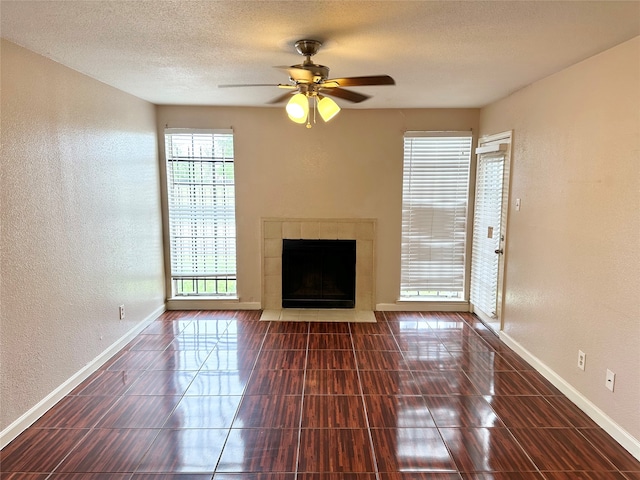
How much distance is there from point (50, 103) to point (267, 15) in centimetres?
175

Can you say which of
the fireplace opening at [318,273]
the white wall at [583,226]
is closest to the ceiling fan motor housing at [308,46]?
the white wall at [583,226]

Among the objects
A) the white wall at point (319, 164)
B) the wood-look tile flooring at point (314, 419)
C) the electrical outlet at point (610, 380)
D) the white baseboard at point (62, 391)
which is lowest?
the wood-look tile flooring at point (314, 419)

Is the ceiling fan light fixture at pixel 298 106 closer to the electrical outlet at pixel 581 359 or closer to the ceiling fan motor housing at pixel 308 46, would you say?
the ceiling fan motor housing at pixel 308 46

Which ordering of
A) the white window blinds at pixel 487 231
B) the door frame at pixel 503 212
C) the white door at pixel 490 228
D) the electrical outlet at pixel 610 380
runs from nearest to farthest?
the electrical outlet at pixel 610 380
the door frame at pixel 503 212
the white door at pixel 490 228
the white window blinds at pixel 487 231

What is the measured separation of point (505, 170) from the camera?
3.87 meters

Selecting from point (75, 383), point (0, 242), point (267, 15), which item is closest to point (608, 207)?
point (267, 15)

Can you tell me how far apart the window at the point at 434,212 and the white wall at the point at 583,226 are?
3.20 feet

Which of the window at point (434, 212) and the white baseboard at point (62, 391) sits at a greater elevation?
the window at point (434, 212)

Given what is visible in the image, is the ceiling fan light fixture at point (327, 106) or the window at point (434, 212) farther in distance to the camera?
the window at point (434, 212)

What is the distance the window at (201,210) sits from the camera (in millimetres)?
4641

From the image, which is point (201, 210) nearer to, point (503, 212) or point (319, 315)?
point (319, 315)

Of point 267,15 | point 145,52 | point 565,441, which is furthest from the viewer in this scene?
point 145,52

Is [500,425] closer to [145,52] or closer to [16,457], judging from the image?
[16,457]

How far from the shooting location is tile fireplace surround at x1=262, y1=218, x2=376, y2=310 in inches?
187
